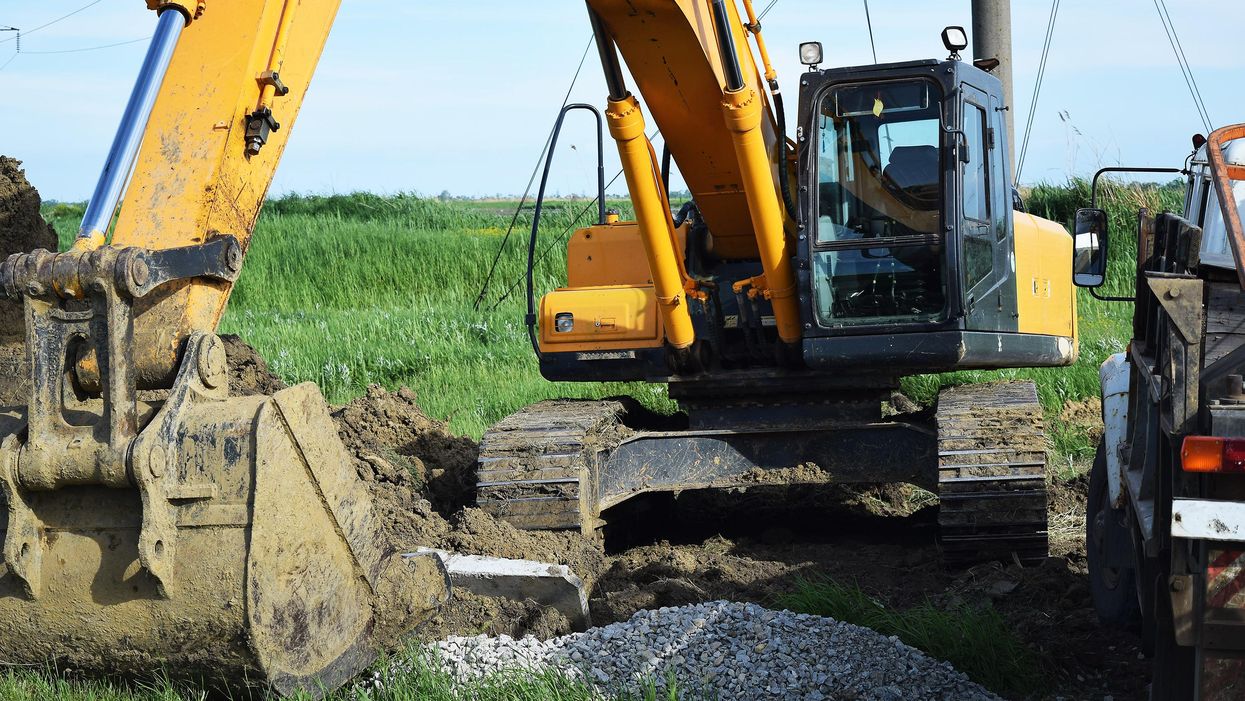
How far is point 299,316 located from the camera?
17125 mm

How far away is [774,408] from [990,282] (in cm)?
136

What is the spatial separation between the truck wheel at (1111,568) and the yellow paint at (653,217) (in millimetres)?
2209

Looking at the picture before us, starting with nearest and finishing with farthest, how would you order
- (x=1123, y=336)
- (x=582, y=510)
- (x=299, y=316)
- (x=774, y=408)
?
1. (x=582, y=510)
2. (x=774, y=408)
3. (x=1123, y=336)
4. (x=299, y=316)

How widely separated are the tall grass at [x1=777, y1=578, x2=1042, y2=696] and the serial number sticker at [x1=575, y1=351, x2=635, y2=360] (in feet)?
7.07

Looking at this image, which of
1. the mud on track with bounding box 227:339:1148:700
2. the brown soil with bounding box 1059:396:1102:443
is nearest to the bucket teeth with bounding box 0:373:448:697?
the mud on track with bounding box 227:339:1148:700

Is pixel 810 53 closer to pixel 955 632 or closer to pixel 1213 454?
pixel 955 632

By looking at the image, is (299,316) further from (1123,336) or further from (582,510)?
(582,510)

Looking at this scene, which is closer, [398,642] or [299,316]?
[398,642]

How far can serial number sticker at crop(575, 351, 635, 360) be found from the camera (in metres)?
7.40

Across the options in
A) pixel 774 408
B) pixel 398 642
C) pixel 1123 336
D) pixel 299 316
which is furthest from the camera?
pixel 299 316

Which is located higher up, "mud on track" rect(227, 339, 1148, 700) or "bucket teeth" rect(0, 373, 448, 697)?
"bucket teeth" rect(0, 373, 448, 697)

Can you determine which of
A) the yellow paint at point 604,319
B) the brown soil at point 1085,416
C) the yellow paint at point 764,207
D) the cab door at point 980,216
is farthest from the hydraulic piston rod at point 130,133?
the brown soil at point 1085,416

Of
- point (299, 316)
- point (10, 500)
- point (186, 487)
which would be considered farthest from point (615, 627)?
point (299, 316)

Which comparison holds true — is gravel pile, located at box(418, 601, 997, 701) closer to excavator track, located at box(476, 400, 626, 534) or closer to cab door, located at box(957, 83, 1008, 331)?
excavator track, located at box(476, 400, 626, 534)
